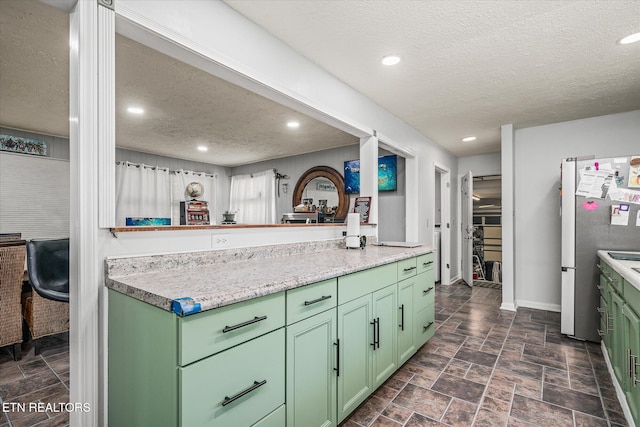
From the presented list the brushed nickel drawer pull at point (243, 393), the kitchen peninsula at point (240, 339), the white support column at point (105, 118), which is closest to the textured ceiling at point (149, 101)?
the white support column at point (105, 118)

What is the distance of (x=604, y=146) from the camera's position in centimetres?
364

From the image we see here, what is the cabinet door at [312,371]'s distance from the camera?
1307mm

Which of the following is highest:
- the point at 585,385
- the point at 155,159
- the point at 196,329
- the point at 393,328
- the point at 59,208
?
the point at 155,159

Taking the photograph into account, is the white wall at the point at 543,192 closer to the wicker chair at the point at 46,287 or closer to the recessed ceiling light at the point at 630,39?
the recessed ceiling light at the point at 630,39

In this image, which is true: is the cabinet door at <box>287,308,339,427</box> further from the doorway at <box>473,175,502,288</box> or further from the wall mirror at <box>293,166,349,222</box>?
the doorway at <box>473,175,502,288</box>

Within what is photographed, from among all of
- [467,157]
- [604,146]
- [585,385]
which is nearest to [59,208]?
[585,385]

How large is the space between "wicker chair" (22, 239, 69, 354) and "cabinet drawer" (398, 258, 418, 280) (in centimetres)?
272

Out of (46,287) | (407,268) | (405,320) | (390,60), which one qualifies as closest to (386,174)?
(390,60)

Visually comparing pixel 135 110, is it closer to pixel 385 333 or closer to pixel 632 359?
pixel 385 333

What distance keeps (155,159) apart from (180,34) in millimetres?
4979

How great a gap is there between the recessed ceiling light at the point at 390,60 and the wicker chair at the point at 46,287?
126 inches

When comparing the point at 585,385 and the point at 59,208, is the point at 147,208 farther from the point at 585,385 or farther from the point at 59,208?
the point at 585,385

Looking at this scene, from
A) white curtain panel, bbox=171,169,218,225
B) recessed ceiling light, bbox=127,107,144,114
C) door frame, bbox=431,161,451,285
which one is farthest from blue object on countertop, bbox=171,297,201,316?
white curtain panel, bbox=171,169,218,225

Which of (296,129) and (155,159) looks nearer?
(296,129)
